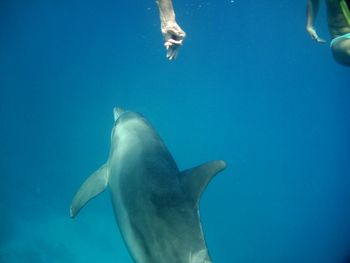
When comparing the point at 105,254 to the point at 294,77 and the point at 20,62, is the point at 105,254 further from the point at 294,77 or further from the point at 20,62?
the point at 294,77

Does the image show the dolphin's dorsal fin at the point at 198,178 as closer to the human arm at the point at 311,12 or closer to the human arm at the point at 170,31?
the human arm at the point at 170,31

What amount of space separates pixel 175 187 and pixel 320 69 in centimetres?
1834

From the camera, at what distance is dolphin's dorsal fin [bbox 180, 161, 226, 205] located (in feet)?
12.4

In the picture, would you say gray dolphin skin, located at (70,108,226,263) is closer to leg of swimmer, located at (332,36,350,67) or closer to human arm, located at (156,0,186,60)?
human arm, located at (156,0,186,60)

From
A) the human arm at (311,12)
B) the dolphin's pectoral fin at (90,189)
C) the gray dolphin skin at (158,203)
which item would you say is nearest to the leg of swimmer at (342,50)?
the human arm at (311,12)

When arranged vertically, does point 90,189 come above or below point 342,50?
below

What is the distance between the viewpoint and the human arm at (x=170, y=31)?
334 centimetres

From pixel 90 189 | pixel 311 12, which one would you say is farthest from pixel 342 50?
pixel 90 189

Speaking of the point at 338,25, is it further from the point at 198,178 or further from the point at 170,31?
the point at 198,178

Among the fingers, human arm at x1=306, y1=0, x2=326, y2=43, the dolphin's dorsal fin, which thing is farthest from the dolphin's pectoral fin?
human arm at x1=306, y1=0, x2=326, y2=43

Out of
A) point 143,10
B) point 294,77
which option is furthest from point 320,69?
point 143,10

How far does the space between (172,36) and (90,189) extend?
9.96ft

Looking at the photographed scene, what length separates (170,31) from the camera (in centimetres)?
333

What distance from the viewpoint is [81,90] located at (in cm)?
1745
